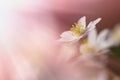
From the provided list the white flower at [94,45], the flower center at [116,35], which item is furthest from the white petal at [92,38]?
the flower center at [116,35]

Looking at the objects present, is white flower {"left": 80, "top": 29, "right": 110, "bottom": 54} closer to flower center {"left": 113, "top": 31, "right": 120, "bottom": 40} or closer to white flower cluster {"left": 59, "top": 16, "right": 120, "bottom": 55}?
white flower cluster {"left": 59, "top": 16, "right": 120, "bottom": 55}

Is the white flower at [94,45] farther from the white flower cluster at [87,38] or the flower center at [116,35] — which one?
the flower center at [116,35]

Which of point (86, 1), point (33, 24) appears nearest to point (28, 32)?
point (33, 24)

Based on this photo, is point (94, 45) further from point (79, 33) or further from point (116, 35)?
point (116, 35)

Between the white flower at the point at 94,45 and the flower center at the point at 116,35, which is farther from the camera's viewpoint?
the flower center at the point at 116,35

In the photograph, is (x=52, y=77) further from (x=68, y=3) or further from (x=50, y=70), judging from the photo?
(x=68, y=3)

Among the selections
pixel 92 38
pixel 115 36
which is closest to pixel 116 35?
pixel 115 36

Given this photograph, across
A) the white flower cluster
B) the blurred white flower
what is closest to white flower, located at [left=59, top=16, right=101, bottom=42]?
the white flower cluster
